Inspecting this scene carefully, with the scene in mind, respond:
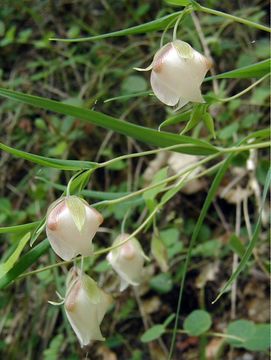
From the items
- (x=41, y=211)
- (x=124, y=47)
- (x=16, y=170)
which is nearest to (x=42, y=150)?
(x=16, y=170)

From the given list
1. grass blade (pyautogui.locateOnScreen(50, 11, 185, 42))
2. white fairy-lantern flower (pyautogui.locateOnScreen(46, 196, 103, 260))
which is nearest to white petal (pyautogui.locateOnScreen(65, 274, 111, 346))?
white fairy-lantern flower (pyautogui.locateOnScreen(46, 196, 103, 260))

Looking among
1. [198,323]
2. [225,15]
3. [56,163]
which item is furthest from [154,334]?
[225,15]

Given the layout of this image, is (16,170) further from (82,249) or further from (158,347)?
(82,249)

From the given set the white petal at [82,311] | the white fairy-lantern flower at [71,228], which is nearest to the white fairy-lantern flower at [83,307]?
the white petal at [82,311]

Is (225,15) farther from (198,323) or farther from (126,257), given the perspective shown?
(198,323)

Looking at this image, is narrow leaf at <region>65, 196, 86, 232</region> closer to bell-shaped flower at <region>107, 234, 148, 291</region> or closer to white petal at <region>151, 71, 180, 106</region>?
white petal at <region>151, 71, 180, 106</region>

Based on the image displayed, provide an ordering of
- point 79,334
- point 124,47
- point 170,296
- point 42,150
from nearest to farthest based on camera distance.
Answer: point 79,334
point 170,296
point 42,150
point 124,47
